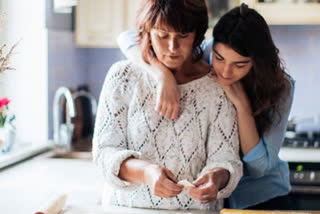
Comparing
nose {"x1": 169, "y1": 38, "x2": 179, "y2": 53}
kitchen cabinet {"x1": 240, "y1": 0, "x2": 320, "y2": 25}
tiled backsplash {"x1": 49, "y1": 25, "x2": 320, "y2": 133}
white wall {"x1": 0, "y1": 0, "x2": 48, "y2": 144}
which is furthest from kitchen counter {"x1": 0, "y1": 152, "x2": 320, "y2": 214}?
kitchen cabinet {"x1": 240, "y1": 0, "x2": 320, "y2": 25}

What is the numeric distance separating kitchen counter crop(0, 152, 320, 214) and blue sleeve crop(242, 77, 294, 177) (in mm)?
232

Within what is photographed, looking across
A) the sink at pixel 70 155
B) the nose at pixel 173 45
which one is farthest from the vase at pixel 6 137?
the nose at pixel 173 45

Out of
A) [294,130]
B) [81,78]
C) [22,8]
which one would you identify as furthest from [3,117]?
[294,130]

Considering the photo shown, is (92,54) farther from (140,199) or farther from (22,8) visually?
(140,199)

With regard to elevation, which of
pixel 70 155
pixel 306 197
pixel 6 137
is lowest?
pixel 306 197

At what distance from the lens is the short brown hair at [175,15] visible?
3.86ft

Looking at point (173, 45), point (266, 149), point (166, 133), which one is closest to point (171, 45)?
point (173, 45)

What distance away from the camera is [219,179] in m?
1.17

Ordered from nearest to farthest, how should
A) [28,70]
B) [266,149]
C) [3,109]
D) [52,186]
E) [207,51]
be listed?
[266,149], [207,51], [52,186], [3,109], [28,70]

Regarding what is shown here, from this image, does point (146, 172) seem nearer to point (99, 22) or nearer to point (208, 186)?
point (208, 186)

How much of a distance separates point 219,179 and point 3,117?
3.83 feet

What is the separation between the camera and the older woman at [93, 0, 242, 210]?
3.89 feet

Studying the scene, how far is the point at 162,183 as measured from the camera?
1066 mm

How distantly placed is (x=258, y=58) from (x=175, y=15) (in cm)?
29
